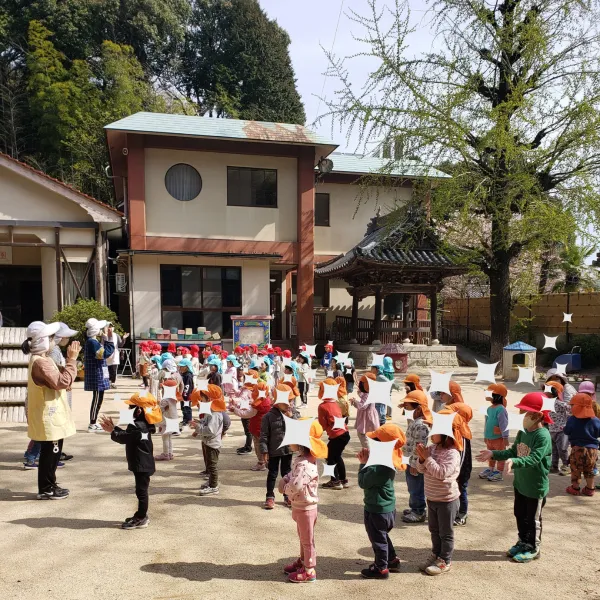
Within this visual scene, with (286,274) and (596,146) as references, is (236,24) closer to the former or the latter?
(286,274)

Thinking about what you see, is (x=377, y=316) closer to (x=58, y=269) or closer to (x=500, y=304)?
(x=500, y=304)

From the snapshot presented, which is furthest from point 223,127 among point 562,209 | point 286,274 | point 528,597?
point 528,597

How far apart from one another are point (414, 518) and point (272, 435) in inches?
68.1

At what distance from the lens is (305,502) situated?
3.97m

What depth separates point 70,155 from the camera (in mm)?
27906

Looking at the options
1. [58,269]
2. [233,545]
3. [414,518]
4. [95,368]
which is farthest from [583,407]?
[58,269]

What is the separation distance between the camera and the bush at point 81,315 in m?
Answer: 14.1

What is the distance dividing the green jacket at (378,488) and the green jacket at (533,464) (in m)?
1.16

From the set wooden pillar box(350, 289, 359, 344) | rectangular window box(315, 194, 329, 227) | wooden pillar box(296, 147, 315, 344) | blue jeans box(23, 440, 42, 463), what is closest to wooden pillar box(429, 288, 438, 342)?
wooden pillar box(350, 289, 359, 344)

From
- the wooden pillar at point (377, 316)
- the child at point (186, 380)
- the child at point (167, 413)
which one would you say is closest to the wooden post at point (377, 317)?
the wooden pillar at point (377, 316)

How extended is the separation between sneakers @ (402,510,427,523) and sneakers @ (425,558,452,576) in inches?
40.7

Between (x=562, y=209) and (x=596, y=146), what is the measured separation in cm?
176

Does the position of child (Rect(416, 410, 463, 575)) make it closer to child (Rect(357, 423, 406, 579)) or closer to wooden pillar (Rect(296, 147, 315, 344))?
child (Rect(357, 423, 406, 579))

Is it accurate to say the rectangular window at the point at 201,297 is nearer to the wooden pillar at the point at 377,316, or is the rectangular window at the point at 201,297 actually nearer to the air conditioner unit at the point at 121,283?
the air conditioner unit at the point at 121,283
